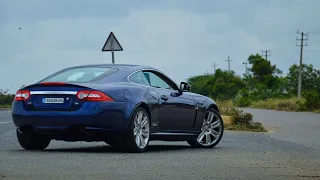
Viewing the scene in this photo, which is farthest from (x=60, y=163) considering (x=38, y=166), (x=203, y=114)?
(x=203, y=114)

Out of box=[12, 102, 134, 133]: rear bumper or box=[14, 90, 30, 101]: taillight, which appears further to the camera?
box=[14, 90, 30, 101]: taillight

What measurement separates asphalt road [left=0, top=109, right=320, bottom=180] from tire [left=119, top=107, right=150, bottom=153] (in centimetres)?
17

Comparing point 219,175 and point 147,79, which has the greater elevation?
point 147,79

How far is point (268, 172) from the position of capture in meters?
9.81

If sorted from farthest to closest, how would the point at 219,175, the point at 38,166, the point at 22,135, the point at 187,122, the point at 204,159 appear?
1. the point at 187,122
2. the point at 22,135
3. the point at 204,159
4. the point at 38,166
5. the point at 219,175

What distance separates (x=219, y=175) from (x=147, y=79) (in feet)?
14.8

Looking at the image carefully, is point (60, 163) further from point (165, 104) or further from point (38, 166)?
point (165, 104)

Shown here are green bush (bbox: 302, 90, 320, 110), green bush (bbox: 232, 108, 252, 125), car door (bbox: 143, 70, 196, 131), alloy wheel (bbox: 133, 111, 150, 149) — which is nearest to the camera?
alloy wheel (bbox: 133, 111, 150, 149)

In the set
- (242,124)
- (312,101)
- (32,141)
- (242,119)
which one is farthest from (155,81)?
(312,101)

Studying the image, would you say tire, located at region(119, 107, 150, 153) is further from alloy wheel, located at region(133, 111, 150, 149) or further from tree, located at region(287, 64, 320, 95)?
tree, located at region(287, 64, 320, 95)

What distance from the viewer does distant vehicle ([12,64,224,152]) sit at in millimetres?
12305

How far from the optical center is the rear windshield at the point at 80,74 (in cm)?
1286

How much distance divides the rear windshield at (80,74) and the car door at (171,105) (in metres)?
0.84

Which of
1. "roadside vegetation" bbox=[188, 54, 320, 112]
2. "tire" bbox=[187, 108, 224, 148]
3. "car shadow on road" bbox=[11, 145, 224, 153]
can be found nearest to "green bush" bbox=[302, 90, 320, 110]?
"roadside vegetation" bbox=[188, 54, 320, 112]
